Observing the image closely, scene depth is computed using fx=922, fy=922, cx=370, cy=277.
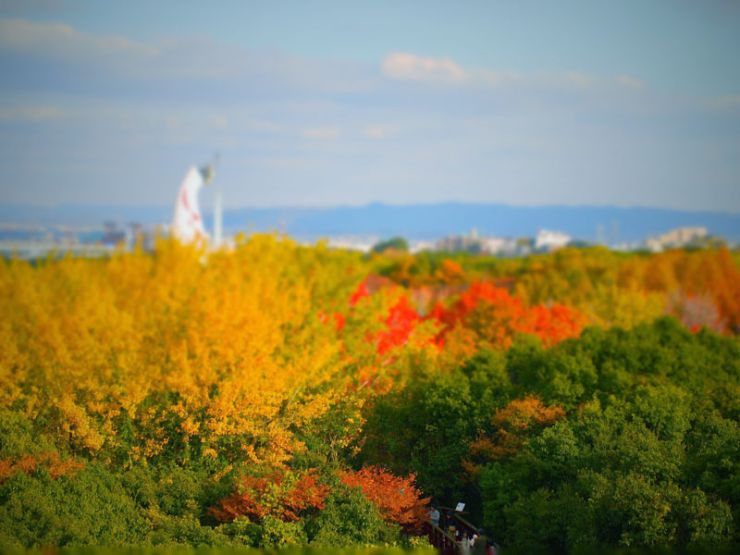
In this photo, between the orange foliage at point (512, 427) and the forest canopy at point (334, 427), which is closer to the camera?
the forest canopy at point (334, 427)

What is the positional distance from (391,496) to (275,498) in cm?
274

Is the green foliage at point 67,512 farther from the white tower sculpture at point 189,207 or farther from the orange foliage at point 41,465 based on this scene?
the white tower sculpture at point 189,207

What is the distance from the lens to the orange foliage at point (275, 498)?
1977 centimetres

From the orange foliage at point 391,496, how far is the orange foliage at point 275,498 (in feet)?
3.06

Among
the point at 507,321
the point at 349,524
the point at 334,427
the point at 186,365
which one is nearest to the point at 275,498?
the point at 349,524

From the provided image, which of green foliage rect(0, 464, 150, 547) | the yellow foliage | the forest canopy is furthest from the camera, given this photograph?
the yellow foliage

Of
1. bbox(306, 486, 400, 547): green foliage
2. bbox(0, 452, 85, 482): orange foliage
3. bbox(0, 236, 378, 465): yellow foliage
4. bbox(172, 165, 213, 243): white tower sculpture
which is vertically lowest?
bbox(306, 486, 400, 547): green foliage

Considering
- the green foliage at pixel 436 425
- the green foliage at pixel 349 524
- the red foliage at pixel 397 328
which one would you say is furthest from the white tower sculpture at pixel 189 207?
the green foliage at pixel 349 524

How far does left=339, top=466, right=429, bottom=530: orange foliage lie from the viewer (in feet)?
67.6

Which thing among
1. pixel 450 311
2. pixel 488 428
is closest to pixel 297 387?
pixel 488 428

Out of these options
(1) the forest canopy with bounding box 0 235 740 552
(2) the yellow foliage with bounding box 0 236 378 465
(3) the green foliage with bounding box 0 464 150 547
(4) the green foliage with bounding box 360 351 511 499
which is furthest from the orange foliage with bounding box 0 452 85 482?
(4) the green foliage with bounding box 360 351 511 499

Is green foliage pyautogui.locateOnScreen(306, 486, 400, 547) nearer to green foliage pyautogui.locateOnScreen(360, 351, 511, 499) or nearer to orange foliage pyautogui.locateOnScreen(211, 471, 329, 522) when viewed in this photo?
orange foliage pyautogui.locateOnScreen(211, 471, 329, 522)

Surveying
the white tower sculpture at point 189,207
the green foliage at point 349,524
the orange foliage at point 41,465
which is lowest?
the green foliage at point 349,524

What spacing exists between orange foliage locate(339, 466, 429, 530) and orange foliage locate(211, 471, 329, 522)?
0.93 meters
